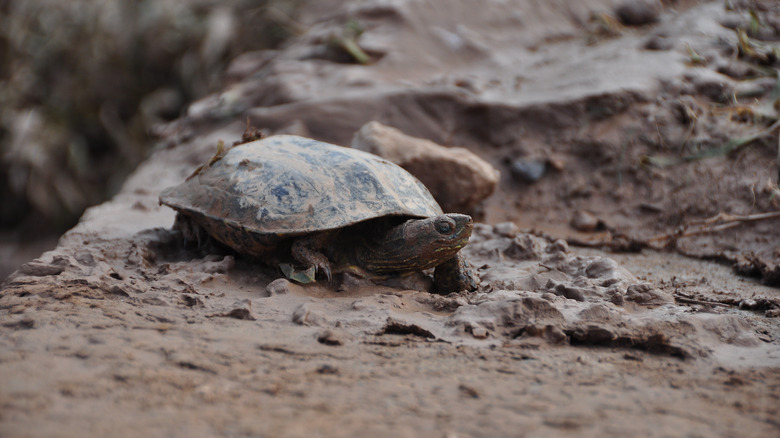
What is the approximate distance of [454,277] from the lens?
2996mm

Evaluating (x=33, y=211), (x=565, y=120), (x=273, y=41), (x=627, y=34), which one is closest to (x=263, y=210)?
(x=565, y=120)

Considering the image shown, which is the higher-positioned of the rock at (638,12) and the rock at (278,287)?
the rock at (638,12)

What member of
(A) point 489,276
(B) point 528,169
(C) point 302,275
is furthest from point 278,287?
(B) point 528,169

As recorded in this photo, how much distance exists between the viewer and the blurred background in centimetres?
797

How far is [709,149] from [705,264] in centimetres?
132

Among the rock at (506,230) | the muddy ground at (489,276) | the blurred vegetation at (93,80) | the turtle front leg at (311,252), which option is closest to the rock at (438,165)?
the muddy ground at (489,276)

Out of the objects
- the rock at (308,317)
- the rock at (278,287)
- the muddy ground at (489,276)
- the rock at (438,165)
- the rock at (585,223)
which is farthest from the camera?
the rock at (585,223)

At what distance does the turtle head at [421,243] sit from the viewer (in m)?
2.83

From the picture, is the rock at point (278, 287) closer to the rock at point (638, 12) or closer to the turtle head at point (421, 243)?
the turtle head at point (421, 243)

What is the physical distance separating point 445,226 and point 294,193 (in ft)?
2.42

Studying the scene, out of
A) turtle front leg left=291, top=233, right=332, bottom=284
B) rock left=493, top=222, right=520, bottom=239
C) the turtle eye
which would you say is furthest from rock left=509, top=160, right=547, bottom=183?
turtle front leg left=291, top=233, right=332, bottom=284

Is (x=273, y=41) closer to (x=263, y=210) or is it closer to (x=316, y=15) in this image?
(x=316, y=15)

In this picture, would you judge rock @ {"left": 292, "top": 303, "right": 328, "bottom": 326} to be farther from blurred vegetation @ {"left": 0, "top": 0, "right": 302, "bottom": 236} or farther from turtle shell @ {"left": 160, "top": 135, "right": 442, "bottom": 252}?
blurred vegetation @ {"left": 0, "top": 0, "right": 302, "bottom": 236}

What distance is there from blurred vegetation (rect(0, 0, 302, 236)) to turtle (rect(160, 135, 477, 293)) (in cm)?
525
